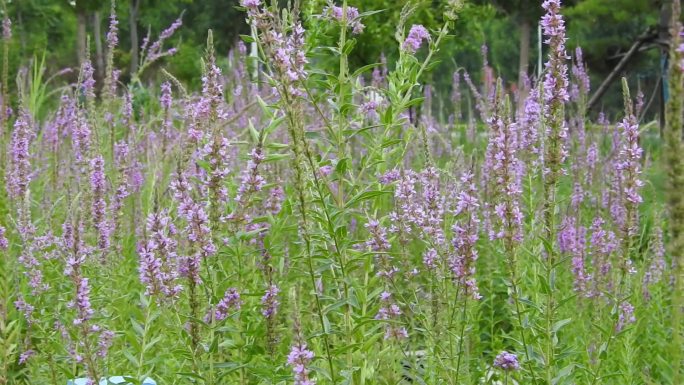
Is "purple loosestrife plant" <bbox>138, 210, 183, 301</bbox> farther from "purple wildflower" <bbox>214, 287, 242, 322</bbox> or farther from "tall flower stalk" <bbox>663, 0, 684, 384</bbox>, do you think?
"tall flower stalk" <bbox>663, 0, 684, 384</bbox>

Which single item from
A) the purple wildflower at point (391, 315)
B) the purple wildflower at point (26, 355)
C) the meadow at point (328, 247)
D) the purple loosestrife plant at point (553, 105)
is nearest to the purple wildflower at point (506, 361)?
the meadow at point (328, 247)

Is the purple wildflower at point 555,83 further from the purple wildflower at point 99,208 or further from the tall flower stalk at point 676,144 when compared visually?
the purple wildflower at point 99,208

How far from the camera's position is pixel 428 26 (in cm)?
1353

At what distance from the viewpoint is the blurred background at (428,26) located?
1143 cm

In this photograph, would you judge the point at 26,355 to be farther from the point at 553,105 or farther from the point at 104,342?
the point at 553,105

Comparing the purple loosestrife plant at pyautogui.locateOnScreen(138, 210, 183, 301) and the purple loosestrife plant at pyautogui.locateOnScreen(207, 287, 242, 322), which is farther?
the purple loosestrife plant at pyautogui.locateOnScreen(207, 287, 242, 322)

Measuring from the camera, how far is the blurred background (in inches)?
450

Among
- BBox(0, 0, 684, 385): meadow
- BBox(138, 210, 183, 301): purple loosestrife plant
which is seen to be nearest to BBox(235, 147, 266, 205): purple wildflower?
BBox(0, 0, 684, 385): meadow

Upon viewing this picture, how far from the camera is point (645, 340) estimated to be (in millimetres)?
4047

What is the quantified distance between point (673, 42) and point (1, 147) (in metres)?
4.03

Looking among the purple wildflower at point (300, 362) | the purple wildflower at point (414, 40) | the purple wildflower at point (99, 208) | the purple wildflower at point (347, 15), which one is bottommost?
the purple wildflower at point (300, 362)

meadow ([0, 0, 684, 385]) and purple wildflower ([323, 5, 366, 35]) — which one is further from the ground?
purple wildflower ([323, 5, 366, 35])

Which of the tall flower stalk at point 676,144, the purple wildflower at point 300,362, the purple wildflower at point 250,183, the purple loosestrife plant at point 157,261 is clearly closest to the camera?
the tall flower stalk at point 676,144

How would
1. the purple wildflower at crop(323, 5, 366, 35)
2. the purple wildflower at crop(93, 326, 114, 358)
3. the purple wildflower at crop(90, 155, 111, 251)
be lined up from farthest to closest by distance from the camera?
the purple wildflower at crop(90, 155, 111, 251) → the purple wildflower at crop(323, 5, 366, 35) → the purple wildflower at crop(93, 326, 114, 358)
